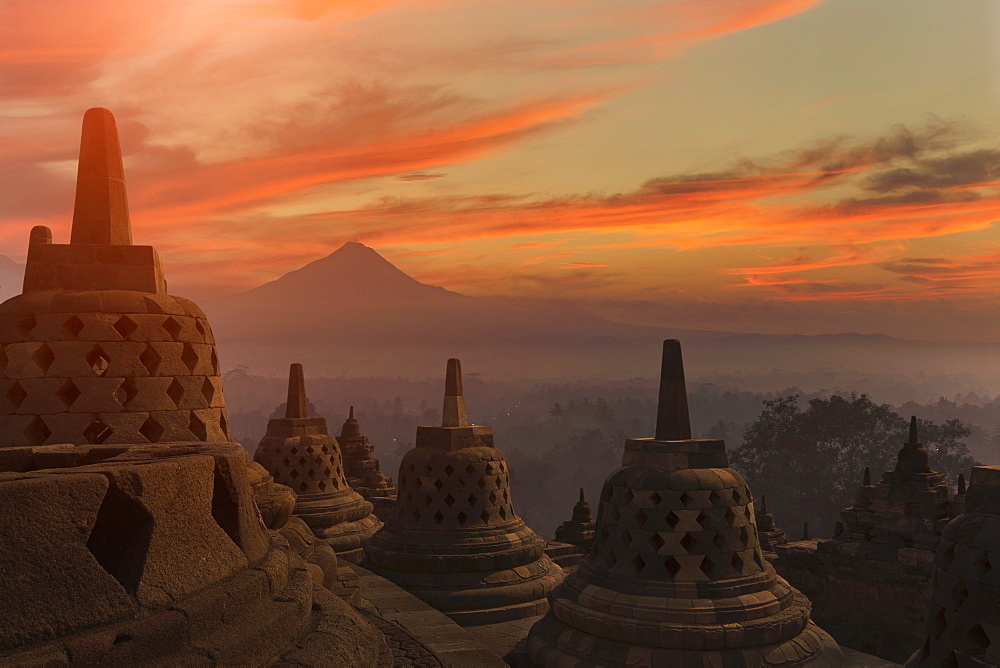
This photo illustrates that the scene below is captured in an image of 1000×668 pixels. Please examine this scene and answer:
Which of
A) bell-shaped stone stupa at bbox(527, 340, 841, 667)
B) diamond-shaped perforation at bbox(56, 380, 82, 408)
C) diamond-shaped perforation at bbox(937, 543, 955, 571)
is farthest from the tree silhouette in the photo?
diamond-shaped perforation at bbox(56, 380, 82, 408)

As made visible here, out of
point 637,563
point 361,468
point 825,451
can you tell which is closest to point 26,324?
point 637,563

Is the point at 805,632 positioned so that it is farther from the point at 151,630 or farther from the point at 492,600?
the point at 151,630

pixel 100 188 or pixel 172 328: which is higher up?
pixel 100 188

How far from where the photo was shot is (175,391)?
6.38 meters

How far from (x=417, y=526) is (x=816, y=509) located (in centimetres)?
4638

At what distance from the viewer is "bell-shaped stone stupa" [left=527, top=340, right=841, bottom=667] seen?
25.7 feet

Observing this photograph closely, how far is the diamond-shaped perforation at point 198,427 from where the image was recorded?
6398mm

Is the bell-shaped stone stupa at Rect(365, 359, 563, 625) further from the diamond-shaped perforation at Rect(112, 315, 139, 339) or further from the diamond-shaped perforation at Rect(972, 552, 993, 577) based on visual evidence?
the diamond-shaped perforation at Rect(972, 552, 993, 577)

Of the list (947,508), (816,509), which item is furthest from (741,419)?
(947,508)

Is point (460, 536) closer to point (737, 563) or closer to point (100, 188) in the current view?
point (737, 563)

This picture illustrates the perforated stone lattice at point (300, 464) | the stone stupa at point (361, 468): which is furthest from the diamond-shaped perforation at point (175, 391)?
the stone stupa at point (361, 468)

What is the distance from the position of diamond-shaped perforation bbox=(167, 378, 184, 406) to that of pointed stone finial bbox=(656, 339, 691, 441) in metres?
4.93

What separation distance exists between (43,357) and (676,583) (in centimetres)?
617

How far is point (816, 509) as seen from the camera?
52781 millimetres
